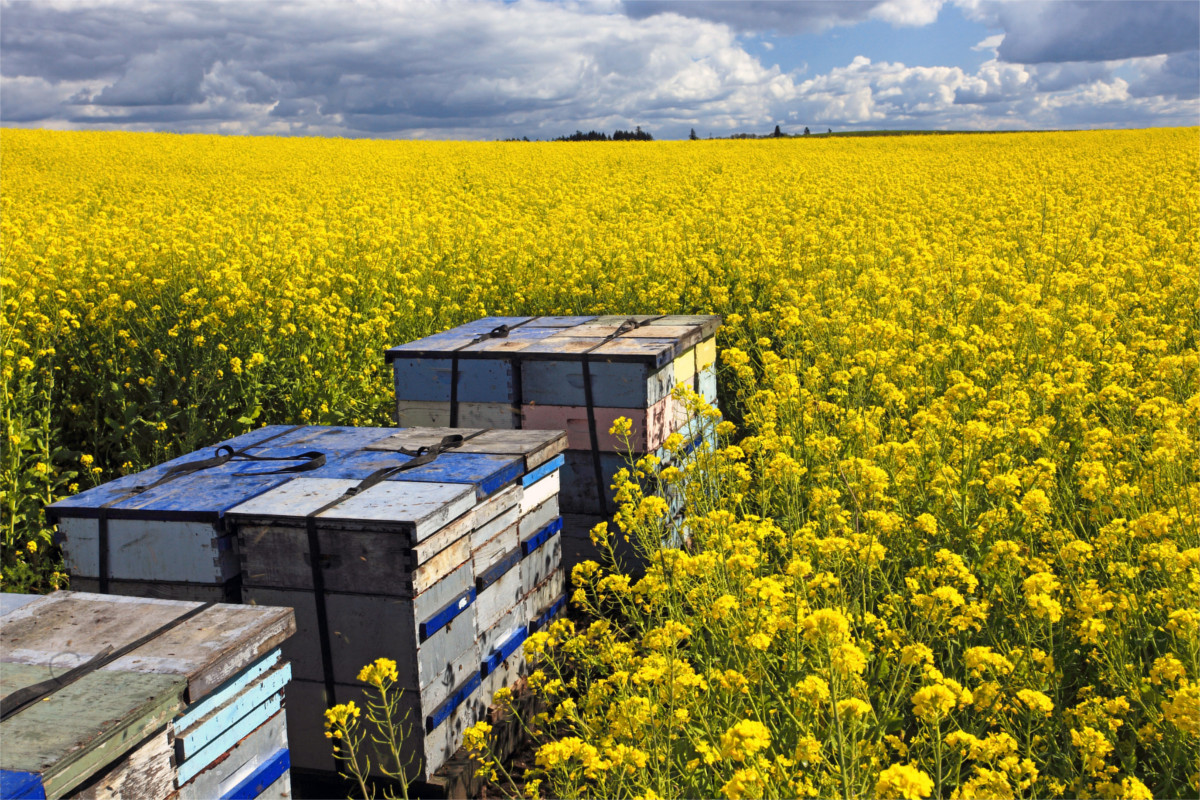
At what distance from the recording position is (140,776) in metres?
1.80

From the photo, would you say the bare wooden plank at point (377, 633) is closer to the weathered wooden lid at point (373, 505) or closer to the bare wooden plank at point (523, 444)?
the weathered wooden lid at point (373, 505)

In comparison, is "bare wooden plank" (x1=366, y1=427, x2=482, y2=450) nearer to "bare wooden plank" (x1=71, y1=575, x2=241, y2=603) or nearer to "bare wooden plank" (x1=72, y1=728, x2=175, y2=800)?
"bare wooden plank" (x1=71, y1=575, x2=241, y2=603)

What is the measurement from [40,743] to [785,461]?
263 centimetres

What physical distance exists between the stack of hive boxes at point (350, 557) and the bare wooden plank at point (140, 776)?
0.90m

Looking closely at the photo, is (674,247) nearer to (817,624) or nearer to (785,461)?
(785,461)

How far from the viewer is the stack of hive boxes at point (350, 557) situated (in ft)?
9.04

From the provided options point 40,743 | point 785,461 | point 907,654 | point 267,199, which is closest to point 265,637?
point 40,743

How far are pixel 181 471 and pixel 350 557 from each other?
3.22 feet

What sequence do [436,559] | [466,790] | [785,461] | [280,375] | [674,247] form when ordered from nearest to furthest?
[436,559]
[466,790]
[785,461]
[280,375]
[674,247]

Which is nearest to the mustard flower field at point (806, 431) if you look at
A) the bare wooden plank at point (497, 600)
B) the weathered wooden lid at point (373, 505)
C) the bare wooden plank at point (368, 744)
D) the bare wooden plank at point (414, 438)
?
the bare wooden plank at point (497, 600)

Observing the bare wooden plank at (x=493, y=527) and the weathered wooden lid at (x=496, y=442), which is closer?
the bare wooden plank at (x=493, y=527)

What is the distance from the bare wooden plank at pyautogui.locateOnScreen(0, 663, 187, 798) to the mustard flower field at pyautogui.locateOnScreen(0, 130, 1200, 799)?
914mm

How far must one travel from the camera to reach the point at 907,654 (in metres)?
2.36

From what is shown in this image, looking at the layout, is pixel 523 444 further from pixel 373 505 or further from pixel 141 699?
pixel 141 699
